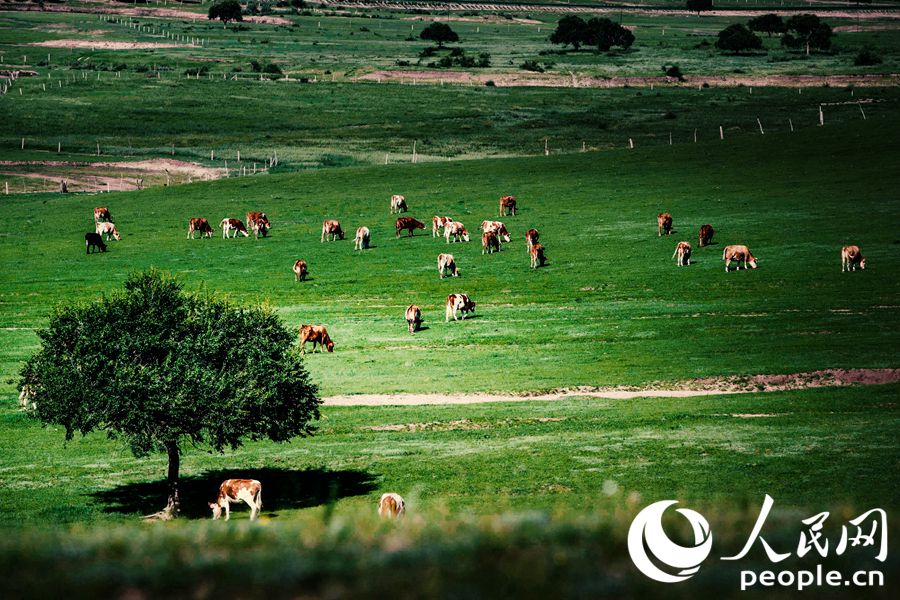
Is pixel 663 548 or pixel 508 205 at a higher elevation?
pixel 508 205

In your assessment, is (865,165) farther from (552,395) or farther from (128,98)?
(128,98)

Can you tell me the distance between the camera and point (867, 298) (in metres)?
49.2

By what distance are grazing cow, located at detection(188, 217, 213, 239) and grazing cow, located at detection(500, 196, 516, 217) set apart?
19721 mm

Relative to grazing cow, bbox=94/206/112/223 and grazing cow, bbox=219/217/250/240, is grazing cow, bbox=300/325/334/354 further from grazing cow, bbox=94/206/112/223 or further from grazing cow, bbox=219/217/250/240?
grazing cow, bbox=94/206/112/223

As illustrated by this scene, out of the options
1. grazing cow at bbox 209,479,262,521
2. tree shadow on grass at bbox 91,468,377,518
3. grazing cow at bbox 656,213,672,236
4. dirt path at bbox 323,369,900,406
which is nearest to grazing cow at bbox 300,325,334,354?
dirt path at bbox 323,369,900,406

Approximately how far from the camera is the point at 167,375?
86.6 feet

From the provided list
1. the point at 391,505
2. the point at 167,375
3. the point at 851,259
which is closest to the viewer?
the point at 391,505

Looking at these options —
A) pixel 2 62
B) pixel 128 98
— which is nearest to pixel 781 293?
pixel 128 98

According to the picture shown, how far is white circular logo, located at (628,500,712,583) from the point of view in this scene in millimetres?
8523

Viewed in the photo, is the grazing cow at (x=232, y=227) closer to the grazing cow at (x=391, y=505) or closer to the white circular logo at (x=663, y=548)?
the grazing cow at (x=391, y=505)

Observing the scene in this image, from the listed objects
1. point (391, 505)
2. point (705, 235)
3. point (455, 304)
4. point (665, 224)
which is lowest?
point (391, 505)

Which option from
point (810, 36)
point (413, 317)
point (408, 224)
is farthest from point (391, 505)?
point (810, 36)

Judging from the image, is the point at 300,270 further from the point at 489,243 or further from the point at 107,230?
the point at 107,230

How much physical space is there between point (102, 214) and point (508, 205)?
1116 inches
